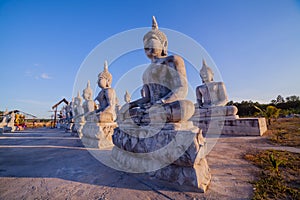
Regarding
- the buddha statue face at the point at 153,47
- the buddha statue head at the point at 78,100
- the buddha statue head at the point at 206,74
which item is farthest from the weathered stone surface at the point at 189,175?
the buddha statue head at the point at 78,100

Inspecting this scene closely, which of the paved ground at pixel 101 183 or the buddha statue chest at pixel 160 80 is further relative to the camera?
the buddha statue chest at pixel 160 80

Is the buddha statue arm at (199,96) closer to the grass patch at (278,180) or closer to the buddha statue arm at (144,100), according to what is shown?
the grass patch at (278,180)

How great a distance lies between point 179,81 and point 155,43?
113 cm

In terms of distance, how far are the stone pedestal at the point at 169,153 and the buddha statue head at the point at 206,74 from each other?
636 centimetres

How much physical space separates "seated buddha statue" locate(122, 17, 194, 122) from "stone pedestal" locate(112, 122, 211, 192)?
0.24 m

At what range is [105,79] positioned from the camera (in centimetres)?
604

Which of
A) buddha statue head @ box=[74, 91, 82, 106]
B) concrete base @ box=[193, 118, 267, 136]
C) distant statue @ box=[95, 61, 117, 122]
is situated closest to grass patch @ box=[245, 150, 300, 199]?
concrete base @ box=[193, 118, 267, 136]

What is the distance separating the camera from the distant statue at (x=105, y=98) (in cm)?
527

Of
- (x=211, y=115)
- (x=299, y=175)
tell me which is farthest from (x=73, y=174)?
(x=211, y=115)

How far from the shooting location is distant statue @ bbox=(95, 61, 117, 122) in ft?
17.3

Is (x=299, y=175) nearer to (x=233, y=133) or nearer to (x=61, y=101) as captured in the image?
(x=233, y=133)

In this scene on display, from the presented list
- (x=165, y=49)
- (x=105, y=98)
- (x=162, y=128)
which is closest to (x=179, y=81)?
(x=162, y=128)

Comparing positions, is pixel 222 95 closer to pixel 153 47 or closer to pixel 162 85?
pixel 162 85

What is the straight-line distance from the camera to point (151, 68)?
3.01 m
